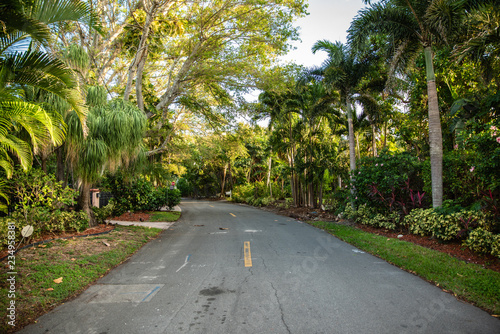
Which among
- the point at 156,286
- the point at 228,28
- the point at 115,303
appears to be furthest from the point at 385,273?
the point at 228,28

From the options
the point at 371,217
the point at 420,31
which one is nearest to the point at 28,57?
the point at 420,31

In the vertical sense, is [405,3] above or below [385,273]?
above

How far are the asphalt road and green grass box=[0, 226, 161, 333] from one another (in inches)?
10.8

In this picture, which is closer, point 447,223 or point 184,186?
point 447,223

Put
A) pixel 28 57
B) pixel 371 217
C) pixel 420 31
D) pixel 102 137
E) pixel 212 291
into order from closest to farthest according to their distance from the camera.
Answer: pixel 212 291, pixel 28 57, pixel 102 137, pixel 420 31, pixel 371 217

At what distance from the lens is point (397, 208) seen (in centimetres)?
1116

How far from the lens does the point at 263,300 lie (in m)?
4.70

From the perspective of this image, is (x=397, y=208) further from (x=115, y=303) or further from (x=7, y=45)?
(x=7, y=45)

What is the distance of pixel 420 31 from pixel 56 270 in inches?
518

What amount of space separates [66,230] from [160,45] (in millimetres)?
9605

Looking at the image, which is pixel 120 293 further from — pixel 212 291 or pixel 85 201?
pixel 85 201

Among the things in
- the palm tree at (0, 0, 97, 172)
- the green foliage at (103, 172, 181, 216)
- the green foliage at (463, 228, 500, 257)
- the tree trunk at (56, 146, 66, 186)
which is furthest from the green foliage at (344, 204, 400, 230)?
the tree trunk at (56, 146, 66, 186)

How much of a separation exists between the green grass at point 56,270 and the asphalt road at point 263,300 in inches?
10.8

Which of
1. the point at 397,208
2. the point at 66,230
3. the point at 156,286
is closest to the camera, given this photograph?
the point at 156,286
